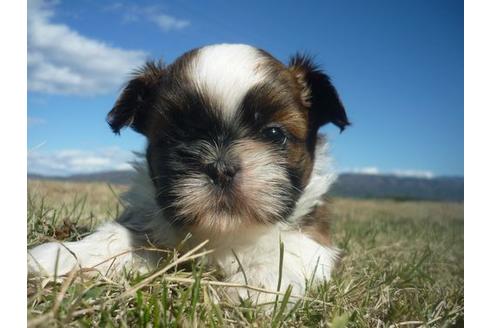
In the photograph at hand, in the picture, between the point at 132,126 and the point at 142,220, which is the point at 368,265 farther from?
the point at 132,126

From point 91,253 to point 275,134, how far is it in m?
0.88

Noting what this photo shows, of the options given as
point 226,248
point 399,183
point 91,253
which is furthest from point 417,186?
point 91,253

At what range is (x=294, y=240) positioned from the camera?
7.43 ft

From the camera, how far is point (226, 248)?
7.05ft

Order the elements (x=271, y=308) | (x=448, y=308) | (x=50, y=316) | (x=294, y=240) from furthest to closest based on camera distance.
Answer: (x=294, y=240), (x=448, y=308), (x=271, y=308), (x=50, y=316)

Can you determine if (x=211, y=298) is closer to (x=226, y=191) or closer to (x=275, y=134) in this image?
(x=226, y=191)

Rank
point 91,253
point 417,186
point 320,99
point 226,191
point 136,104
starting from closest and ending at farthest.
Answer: point 226,191 → point 91,253 → point 136,104 → point 320,99 → point 417,186

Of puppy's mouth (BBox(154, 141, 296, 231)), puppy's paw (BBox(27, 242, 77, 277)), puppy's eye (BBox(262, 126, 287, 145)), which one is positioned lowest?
puppy's paw (BBox(27, 242, 77, 277))

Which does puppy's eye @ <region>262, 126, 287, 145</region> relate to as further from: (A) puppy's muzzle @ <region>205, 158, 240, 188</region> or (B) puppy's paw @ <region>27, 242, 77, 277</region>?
(B) puppy's paw @ <region>27, 242, 77, 277</region>

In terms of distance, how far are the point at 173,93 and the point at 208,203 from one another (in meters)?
0.52

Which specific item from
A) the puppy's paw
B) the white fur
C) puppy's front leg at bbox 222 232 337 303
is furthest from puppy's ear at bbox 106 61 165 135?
puppy's front leg at bbox 222 232 337 303

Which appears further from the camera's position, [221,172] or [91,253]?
[91,253]

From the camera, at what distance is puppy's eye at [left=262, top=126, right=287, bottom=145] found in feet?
6.72
